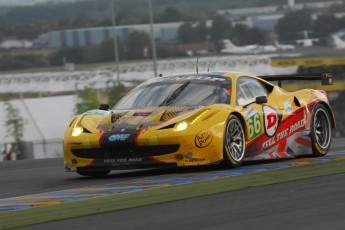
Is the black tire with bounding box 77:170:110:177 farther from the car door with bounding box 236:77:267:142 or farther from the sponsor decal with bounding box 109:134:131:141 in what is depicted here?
the car door with bounding box 236:77:267:142

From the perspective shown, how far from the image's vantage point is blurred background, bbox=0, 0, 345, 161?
48.1m

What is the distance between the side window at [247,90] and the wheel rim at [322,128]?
93 centimetres

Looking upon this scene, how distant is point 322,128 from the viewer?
13.7 m

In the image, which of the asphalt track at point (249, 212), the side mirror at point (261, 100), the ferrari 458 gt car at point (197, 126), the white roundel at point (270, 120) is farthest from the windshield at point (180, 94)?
the asphalt track at point (249, 212)

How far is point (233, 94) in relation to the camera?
12367 millimetres

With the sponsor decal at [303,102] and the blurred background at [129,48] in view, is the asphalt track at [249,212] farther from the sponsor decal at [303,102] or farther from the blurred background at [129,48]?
the blurred background at [129,48]

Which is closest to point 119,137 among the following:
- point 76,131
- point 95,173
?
point 76,131

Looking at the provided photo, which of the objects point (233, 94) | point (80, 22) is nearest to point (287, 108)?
point (233, 94)

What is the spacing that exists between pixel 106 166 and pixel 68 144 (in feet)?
1.80

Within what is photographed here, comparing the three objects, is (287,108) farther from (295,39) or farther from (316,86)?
(295,39)

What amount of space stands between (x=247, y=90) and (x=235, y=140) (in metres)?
1.00

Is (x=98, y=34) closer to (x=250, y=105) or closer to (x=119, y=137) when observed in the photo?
(x=250, y=105)

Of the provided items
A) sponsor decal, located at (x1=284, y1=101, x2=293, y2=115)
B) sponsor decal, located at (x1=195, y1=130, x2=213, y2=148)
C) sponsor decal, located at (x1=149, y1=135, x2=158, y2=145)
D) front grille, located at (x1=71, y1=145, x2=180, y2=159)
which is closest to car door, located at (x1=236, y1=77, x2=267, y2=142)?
sponsor decal, located at (x1=284, y1=101, x2=293, y2=115)

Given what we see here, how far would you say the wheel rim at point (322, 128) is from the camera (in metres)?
13.6
